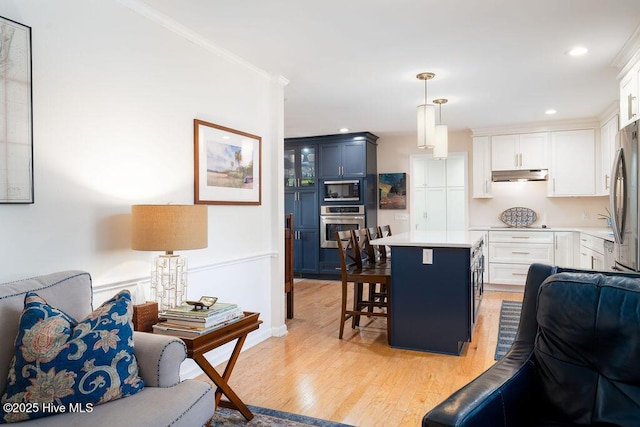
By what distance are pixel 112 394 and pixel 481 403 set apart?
1.28 metres

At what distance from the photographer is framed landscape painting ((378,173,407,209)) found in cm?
733

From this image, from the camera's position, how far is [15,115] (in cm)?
196

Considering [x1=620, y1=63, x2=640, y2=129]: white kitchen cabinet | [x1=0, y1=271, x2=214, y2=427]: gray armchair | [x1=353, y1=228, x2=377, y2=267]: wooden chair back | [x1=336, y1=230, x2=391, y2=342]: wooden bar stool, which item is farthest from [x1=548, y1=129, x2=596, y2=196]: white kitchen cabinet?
[x1=0, y1=271, x2=214, y2=427]: gray armchair

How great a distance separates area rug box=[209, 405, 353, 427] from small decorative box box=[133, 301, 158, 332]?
0.65 meters

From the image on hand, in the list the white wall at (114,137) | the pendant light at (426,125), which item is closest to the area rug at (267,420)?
the white wall at (114,137)

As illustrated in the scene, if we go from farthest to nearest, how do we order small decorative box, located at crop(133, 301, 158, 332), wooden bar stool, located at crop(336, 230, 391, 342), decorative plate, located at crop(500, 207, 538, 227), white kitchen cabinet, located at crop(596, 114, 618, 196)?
decorative plate, located at crop(500, 207, 538, 227), white kitchen cabinet, located at crop(596, 114, 618, 196), wooden bar stool, located at crop(336, 230, 391, 342), small decorative box, located at crop(133, 301, 158, 332)

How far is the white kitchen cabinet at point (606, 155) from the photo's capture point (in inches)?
204

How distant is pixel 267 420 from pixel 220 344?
0.55 meters

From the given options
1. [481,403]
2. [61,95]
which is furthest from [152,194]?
[481,403]

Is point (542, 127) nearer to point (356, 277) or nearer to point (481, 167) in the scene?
point (481, 167)

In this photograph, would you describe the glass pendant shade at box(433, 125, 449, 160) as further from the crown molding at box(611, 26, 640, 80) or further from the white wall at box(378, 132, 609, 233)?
the white wall at box(378, 132, 609, 233)

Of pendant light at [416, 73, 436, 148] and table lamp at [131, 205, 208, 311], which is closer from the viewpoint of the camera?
table lamp at [131, 205, 208, 311]

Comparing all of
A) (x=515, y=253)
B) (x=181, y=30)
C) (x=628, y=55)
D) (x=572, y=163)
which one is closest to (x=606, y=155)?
(x=572, y=163)

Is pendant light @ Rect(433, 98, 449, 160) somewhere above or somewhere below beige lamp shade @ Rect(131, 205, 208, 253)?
above
